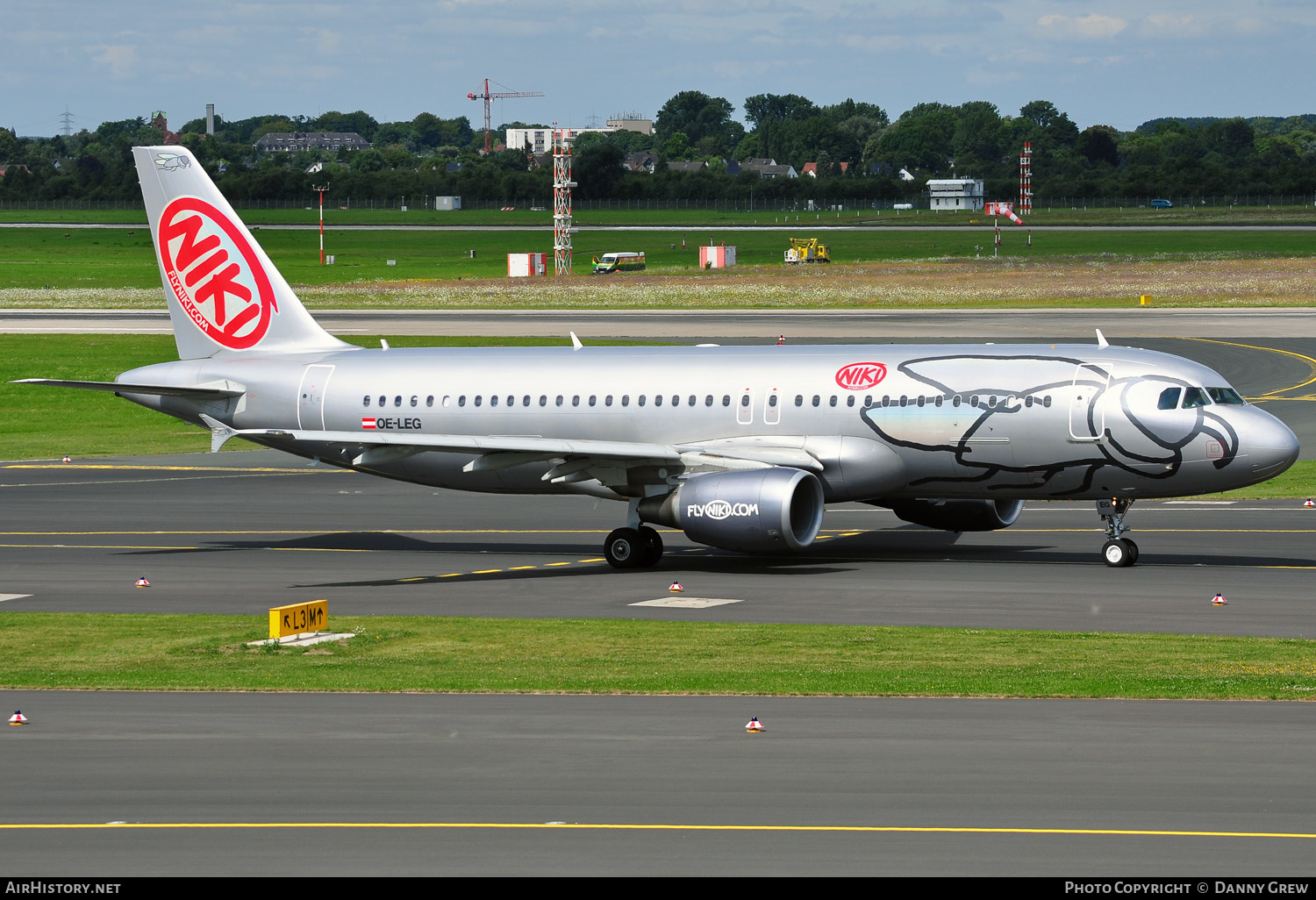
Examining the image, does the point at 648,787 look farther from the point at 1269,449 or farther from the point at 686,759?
the point at 1269,449

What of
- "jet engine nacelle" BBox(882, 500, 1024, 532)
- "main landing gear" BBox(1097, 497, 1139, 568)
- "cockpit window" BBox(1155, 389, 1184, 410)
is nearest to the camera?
"cockpit window" BBox(1155, 389, 1184, 410)

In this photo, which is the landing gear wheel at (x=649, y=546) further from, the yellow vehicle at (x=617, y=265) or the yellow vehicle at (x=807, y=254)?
the yellow vehicle at (x=807, y=254)

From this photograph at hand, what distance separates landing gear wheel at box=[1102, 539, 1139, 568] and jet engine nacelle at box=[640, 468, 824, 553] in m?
6.31

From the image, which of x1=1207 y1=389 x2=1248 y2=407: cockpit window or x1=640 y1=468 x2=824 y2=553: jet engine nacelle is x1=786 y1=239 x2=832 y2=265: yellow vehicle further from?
x1=640 y1=468 x2=824 y2=553: jet engine nacelle

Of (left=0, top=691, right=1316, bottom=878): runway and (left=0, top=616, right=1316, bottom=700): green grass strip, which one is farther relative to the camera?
(left=0, top=616, right=1316, bottom=700): green grass strip

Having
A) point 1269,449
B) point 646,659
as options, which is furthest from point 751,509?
point 1269,449

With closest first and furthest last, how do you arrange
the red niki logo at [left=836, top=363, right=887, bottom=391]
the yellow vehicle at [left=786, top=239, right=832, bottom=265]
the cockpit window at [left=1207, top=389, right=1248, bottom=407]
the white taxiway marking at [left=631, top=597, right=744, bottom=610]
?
the white taxiway marking at [left=631, top=597, right=744, bottom=610] → the cockpit window at [left=1207, top=389, right=1248, bottom=407] → the red niki logo at [left=836, top=363, right=887, bottom=391] → the yellow vehicle at [left=786, top=239, right=832, bottom=265]

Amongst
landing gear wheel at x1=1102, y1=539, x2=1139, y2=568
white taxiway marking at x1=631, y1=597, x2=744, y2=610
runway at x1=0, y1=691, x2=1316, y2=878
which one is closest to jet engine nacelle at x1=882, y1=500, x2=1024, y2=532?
landing gear wheel at x1=1102, y1=539, x2=1139, y2=568

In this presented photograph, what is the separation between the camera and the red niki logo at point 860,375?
3775 cm

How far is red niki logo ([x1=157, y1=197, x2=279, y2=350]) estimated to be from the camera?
1714 inches

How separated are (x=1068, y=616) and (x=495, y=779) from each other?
14.7m

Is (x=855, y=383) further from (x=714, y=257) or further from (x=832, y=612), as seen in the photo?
(x=714, y=257)

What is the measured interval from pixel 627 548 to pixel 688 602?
4.87 m

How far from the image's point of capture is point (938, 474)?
122 feet
